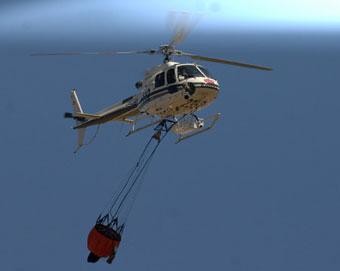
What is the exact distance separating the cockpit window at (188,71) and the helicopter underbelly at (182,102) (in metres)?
0.78

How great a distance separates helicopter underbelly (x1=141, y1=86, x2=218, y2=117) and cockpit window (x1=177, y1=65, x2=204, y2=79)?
0.78 m

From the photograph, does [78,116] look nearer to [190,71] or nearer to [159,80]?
[159,80]

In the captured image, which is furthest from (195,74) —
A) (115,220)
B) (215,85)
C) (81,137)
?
(81,137)

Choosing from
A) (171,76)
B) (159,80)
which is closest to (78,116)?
(159,80)

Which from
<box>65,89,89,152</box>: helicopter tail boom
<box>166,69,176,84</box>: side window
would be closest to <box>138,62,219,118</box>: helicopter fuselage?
<box>166,69,176,84</box>: side window

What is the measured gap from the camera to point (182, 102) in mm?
47062

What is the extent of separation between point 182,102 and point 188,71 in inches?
54.1

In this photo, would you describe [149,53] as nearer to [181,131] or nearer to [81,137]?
[181,131]

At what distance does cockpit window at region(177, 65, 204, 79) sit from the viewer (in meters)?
47.1

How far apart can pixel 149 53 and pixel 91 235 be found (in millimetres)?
8425

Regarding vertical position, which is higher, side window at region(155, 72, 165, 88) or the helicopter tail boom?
the helicopter tail boom

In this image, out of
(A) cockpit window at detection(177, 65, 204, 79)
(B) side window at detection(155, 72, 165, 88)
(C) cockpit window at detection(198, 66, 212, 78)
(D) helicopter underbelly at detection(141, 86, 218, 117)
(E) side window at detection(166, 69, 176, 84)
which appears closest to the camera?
(D) helicopter underbelly at detection(141, 86, 218, 117)

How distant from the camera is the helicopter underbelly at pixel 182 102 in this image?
153ft

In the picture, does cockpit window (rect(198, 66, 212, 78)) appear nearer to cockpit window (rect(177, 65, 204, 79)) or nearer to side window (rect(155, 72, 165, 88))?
cockpit window (rect(177, 65, 204, 79))
